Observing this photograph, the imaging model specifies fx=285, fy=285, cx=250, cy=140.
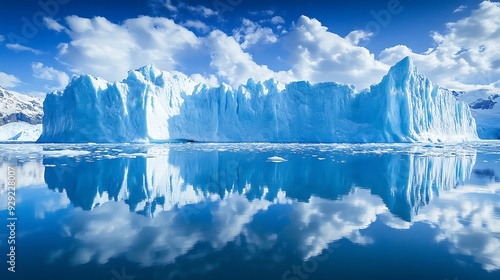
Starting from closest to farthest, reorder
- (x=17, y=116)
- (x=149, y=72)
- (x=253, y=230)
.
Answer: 1. (x=253, y=230)
2. (x=149, y=72)
3. (x=17, y=116)

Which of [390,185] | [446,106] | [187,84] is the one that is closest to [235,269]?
[390,185]

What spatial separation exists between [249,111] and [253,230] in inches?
1991

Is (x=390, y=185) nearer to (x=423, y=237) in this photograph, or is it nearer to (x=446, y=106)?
(x=423, y=237)

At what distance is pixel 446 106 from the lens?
59500 mm

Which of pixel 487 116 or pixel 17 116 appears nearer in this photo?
pixel 487 116

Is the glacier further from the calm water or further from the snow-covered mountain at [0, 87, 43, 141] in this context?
the snow-covered mountain at [0, 87, 43, 141]

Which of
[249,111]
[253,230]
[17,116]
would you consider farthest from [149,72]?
[17,116]

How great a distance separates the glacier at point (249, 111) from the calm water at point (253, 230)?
3639cm

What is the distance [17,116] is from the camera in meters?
127

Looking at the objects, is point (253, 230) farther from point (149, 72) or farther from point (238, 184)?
point (149, 72)

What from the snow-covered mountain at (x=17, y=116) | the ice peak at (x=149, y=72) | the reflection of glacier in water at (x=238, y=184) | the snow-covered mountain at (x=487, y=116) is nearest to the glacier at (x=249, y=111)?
the ice peak at (x=149, y=72)

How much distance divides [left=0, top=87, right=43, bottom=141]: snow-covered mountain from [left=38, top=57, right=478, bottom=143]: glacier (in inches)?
2229

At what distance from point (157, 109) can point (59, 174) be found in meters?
36.6

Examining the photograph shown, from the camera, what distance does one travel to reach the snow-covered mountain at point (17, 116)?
100787mm
